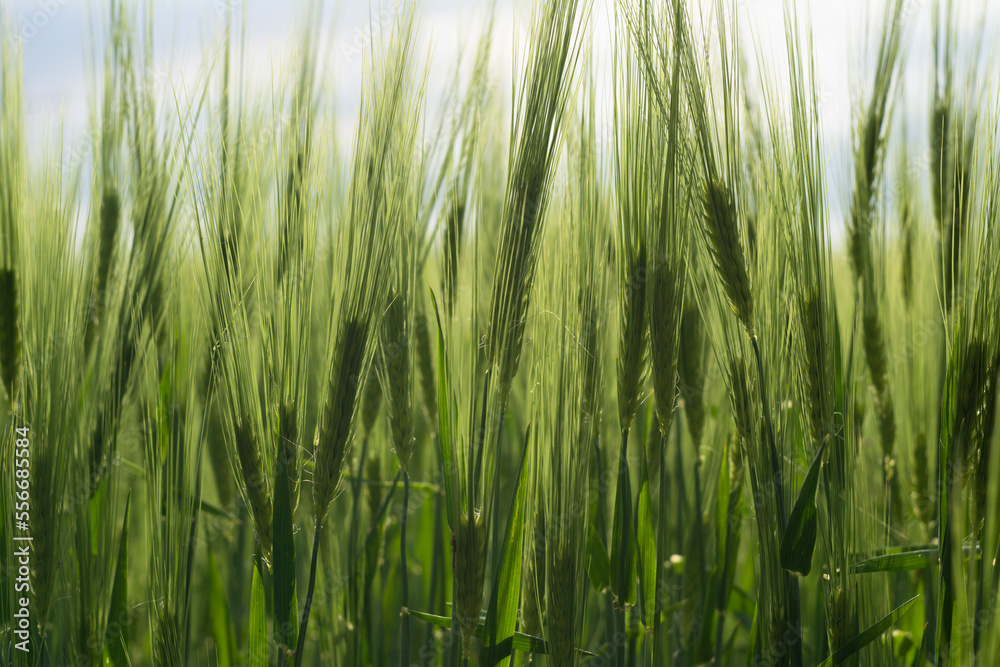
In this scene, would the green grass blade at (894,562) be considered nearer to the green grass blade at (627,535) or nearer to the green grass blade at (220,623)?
the green grass blade at (627,535)

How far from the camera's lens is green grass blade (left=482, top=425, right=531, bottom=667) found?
2.23 feet

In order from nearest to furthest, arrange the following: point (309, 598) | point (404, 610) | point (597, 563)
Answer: point (309, 598) < point (404, 610) < point (597, 563)

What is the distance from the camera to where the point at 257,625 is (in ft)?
2.53

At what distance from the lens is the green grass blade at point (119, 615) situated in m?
0.82

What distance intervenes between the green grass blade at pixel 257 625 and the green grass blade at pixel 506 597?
0.28 metres

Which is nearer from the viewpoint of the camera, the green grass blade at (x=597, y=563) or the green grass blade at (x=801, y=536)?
the green grass blade at (x=801, y=536)

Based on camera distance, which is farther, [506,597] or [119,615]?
[119,615]

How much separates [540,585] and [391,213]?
1.58 ft

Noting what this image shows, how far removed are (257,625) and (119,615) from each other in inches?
8.4

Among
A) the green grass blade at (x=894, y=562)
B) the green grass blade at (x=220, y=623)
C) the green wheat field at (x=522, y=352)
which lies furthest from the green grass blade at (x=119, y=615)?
the green grass blade at (x=894, y=562)

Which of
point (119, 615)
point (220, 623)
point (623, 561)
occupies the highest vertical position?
point (623, 561)

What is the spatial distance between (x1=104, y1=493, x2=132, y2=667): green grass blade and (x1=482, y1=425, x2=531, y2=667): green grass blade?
1.66ft

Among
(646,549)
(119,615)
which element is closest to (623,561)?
(646,549)

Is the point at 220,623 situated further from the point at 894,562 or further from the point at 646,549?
the point at 894,562
